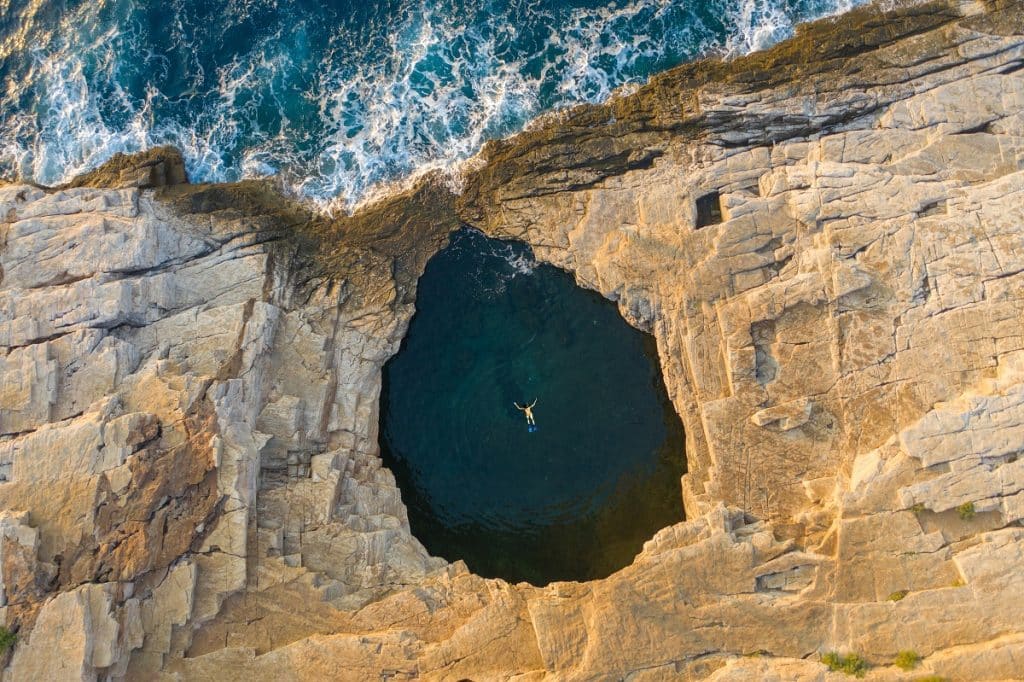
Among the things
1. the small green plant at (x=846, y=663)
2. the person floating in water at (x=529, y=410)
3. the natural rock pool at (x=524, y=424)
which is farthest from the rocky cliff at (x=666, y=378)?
the person floating in water at (x=529, y=410)

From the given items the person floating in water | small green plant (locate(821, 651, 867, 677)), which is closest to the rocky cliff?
small green plant (locate(821, 651, 867, 677))

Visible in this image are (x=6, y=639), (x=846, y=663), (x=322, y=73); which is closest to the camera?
(x=846, y=663)

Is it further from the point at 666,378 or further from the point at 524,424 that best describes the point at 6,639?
the point at 666,378

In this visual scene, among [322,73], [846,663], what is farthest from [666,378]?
[322,73]

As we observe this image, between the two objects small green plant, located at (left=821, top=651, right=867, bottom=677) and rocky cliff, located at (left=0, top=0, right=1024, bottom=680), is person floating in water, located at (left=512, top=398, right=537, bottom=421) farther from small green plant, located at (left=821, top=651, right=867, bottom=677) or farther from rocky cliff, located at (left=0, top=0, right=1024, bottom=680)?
small green plant, located at (left=821, top=651, right=867, bottom=677)

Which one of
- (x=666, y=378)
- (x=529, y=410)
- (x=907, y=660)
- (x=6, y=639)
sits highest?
(x=666, y=378)

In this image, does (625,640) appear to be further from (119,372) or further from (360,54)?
(360,54)
